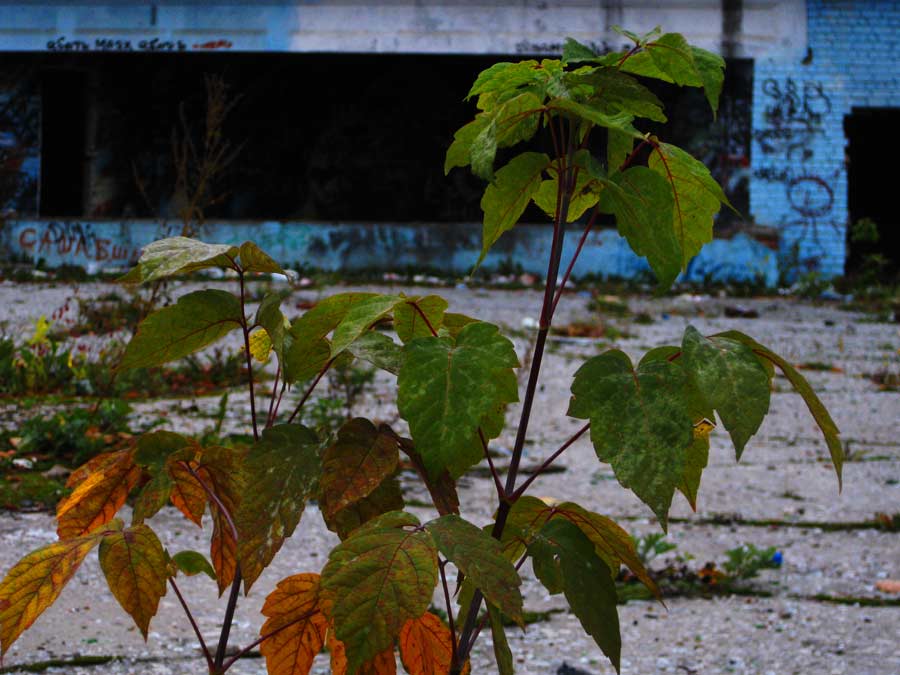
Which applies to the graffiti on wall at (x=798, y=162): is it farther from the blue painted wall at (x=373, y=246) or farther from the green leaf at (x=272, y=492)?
the green leaf at (x=272, y=492)

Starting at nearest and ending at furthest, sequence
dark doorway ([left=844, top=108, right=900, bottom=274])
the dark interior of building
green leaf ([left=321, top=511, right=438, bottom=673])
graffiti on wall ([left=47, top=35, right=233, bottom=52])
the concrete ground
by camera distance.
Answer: green leaf ([left=321, top=511, right=438, bottom=673]) → the concrete ground → graffiti on wall ([left=47, top=35, right=233, bottom=52]) → the dark interior of building → dark doorway ([left=844, top=108, right=900, bottom=274])

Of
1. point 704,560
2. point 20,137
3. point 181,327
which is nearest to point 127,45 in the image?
point 20,137

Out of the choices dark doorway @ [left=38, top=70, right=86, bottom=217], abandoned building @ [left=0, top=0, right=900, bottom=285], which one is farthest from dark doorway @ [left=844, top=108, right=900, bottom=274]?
dark doorway @ [left=38, top=70, right=86, bottom=217]

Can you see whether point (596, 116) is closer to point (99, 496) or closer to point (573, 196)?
point (573, 196)

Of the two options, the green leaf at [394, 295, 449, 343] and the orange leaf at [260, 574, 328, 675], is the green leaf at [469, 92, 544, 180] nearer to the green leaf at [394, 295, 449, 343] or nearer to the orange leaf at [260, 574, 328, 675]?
the green leaf at [394, 295, 449, 343]

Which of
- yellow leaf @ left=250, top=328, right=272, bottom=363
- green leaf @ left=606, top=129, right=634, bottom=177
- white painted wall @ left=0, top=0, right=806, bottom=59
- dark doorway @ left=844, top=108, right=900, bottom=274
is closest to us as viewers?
green leaf @ left=606, top=129, right=634, bottom=177

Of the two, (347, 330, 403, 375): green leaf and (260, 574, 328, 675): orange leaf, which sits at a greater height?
(347, 330, 403, 375): green leaf

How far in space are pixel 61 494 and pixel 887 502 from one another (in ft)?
7.41

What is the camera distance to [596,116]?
79 cm

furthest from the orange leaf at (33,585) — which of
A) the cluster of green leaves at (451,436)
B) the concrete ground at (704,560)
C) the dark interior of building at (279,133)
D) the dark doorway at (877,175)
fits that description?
the dark doorway at (877,175)

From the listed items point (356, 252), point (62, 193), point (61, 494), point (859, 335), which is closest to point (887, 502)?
point (61, 494)

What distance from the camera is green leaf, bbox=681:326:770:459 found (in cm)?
77

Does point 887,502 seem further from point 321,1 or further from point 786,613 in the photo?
point 321,1

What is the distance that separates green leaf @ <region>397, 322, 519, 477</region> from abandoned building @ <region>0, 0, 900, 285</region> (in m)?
10.8
